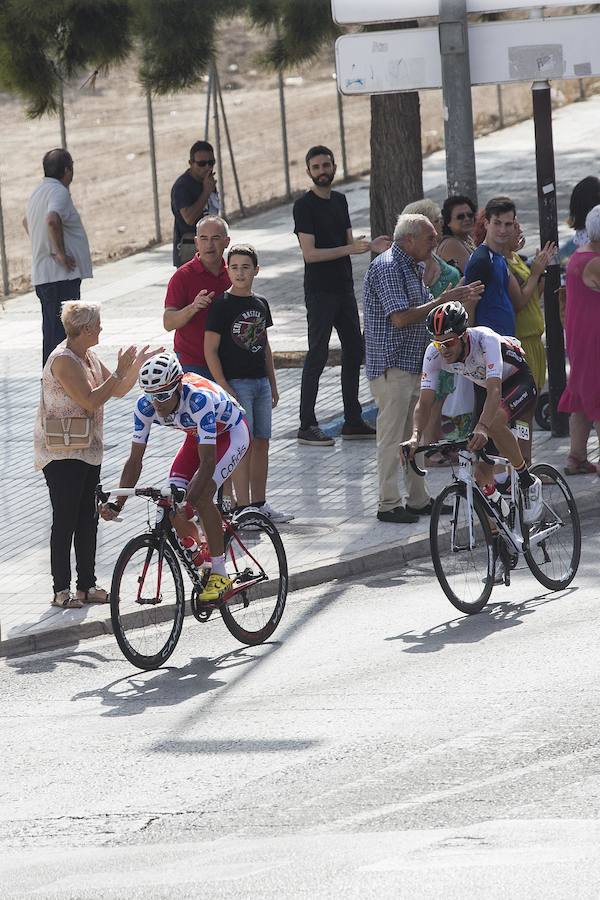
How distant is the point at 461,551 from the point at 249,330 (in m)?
2.39

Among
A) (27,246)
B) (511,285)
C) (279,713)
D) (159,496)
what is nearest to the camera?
(279,713)

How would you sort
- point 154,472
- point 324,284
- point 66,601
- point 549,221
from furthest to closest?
1. point 324,284
2. point 154,472
3. point 549,221
4. point 66,601

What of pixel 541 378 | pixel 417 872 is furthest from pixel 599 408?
pixel 417 872

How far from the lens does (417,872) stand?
217 inches

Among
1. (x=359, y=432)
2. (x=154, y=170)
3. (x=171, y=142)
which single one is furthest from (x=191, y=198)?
(x=171, y=142)

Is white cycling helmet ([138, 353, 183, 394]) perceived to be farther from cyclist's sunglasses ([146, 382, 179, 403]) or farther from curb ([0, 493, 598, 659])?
Result: curb ([0, 493, 598, 659])

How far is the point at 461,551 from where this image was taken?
9023 mm

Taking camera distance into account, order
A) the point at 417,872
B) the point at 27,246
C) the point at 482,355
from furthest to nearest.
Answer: the point at 27,246 → the point at 482,355 → the point at 417,872

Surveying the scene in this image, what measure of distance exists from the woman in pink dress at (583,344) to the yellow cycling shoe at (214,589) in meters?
3.78

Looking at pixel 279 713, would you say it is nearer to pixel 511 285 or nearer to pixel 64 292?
pixel 511 285

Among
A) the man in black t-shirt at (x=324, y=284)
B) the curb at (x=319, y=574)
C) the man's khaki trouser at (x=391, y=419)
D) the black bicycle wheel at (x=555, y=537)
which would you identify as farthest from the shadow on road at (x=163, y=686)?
the man in black t-shirt at (x=324, y=284)

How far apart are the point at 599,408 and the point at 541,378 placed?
1.82 feet

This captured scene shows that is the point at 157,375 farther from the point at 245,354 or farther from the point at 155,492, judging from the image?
the point at 245,354

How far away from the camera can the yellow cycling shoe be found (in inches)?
345
